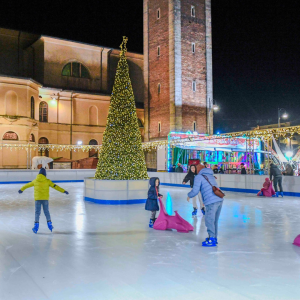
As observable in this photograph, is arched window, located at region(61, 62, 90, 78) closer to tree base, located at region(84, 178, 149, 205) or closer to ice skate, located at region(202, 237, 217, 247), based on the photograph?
tree base, located at region(84, 178, 149, 205)

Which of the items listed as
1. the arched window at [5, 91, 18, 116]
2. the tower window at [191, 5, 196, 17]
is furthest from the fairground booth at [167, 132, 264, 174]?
the arched window at [5, 91, 18, 116]

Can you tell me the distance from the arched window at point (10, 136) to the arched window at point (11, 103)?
1620mm

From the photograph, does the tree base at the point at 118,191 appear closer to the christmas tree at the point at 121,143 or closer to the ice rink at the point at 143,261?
the christmas tree at the point at 121,143

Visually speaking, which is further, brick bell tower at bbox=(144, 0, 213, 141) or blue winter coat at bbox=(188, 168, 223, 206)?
brick bell tower at bbox=(144, 0, 213, 141)

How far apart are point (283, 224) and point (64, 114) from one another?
30.4 m

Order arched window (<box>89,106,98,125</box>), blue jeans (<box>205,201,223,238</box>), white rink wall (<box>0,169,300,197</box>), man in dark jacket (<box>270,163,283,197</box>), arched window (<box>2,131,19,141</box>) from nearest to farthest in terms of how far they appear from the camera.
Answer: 1. blue jeans (<box>205,201,223,238</box>)
2. man in dark jacket (<box>270,163,283,197</box>)
3. white rink wall (<box>0,169,300,197</box>)
4. arched window (<box>2,131,19,141</box>)
5. arched window (<box>89,106,98,125</box>)

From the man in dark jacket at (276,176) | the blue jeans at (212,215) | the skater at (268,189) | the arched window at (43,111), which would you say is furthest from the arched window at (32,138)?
the blue jeans at (212,215)

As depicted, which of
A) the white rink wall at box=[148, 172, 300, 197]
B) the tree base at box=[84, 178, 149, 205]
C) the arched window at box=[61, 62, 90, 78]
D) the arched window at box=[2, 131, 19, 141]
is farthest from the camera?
the arched window at box=[61, 62, 90, 78]

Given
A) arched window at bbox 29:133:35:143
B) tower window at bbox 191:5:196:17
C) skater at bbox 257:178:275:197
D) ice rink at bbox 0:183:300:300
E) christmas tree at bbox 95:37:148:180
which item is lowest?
ice rink at bbox 0:183:300:300

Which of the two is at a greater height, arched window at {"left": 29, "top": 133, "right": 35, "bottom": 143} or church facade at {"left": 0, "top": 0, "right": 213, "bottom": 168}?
church facade at {"left": 0, "top": 0, "right": 213, "bottom": 168}

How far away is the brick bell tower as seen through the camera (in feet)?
117

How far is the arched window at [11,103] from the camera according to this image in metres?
31.2

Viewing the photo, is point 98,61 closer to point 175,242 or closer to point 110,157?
point 110,157

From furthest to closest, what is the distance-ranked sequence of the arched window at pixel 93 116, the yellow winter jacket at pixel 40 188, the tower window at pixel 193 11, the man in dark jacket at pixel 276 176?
the arched window at pixel 93 116 → the tower window at pixel 193 11 → the man in dark jacket at pixel 276 176 → the yellow winter jacket at pixel 40 188
